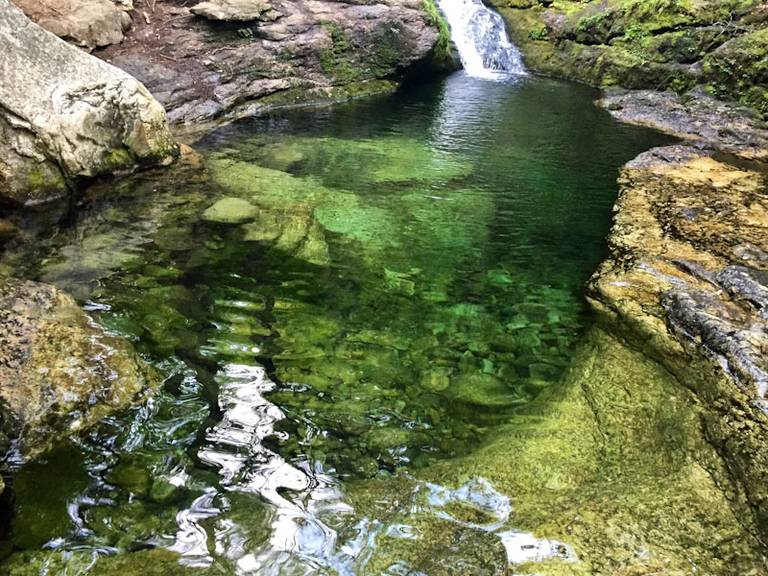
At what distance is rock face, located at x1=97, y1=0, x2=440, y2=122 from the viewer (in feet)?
38.4

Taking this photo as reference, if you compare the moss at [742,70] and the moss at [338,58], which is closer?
the moss at [742,70]

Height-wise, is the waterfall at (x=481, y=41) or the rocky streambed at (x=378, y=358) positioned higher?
the waterfall at (x=481, y=41)

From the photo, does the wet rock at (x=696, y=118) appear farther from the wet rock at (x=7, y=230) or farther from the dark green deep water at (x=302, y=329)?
the wet rock at (x=7, y=230)

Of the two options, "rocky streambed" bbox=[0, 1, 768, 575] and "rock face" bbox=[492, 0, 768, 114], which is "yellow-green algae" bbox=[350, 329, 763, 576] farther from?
"rock face" bbox=[492, 0, 768, 114]

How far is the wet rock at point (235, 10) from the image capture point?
12.9 meters

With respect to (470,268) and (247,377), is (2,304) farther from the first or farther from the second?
(470,268)

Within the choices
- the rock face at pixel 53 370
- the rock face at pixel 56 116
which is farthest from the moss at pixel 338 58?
the rock face at pixel 53 370

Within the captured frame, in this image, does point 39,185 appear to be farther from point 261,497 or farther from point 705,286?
point 705,286

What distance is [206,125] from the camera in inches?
439

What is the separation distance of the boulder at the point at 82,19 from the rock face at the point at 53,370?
8544 mm

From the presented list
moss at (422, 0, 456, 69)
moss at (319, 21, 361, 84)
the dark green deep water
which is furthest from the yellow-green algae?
moss at (422, 0, 456, 69)

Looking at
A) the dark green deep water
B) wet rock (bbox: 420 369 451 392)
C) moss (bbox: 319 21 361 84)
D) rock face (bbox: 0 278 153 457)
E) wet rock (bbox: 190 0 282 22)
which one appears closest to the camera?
the dark green deep water

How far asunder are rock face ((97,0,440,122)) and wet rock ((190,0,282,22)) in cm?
2

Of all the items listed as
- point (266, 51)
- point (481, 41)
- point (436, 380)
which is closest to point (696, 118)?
point (481, 41)
